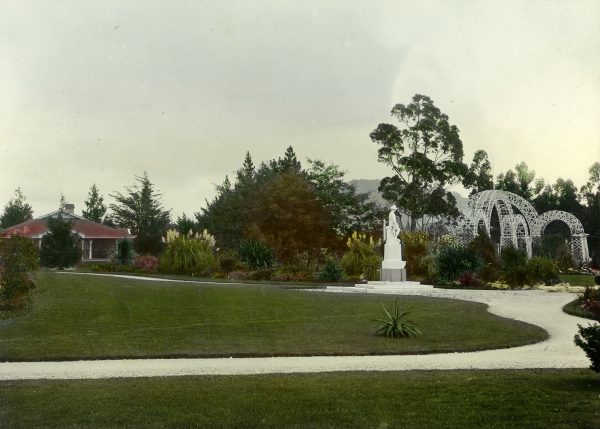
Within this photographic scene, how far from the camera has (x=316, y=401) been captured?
25.3 feet

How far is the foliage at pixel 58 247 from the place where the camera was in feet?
126

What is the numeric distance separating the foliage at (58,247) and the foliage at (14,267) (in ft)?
67.7

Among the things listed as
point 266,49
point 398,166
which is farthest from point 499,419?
point 398,166

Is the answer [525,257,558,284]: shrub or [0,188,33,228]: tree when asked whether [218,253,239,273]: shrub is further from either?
[0,188,33,228]: tree

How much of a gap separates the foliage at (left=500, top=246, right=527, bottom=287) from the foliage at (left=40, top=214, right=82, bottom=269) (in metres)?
24.1

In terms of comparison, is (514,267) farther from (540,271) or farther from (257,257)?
(257,257)

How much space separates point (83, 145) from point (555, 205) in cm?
5342

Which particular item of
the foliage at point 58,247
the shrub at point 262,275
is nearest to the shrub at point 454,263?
the shrub at point 262,275

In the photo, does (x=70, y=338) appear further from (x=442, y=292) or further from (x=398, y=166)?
(x=398, y=166)

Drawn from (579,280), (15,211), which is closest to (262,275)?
(579,280)

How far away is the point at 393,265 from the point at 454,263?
2880 mm

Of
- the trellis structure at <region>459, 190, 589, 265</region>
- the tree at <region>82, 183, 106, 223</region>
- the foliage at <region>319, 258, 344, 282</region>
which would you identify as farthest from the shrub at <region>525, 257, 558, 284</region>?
the tree at <region>82, 183, 106, 223</region>

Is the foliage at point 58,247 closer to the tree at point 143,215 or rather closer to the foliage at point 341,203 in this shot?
the tree at point 143,215

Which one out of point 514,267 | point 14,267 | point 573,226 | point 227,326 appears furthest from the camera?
point 573,226
